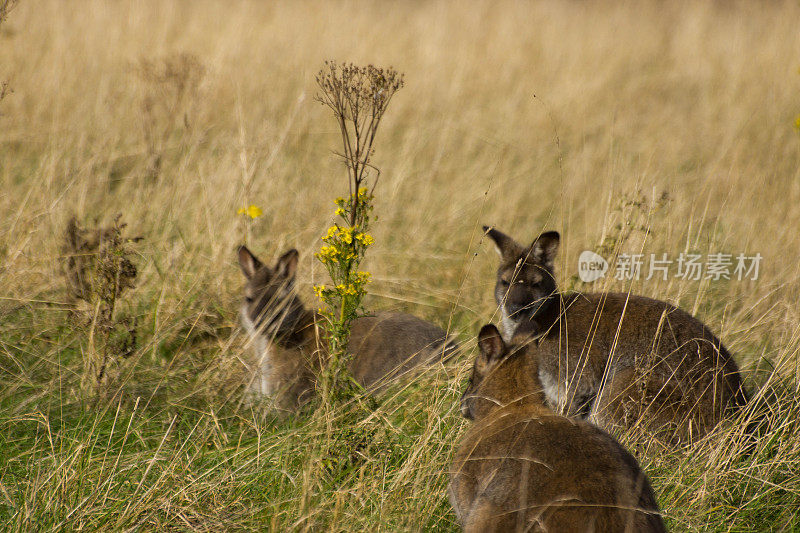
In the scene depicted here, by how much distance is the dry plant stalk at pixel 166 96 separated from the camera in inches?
319

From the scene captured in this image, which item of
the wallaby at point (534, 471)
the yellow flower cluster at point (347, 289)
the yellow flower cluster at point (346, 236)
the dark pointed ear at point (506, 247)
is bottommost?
the wallaby at point (534, 471)

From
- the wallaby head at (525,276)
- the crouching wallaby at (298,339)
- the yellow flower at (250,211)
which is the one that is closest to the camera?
the wallaby head at (525,276)

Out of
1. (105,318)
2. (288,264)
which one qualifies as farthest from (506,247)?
(105,318)

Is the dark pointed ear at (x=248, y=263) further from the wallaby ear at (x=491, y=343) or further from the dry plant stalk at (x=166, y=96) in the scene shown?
the wallaby ear at (x=491, y=343)

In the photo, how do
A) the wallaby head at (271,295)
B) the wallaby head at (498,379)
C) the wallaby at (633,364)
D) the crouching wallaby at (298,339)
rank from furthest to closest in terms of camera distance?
1. the wallaby head at (271,295)
2. the crouching wallaby at (298,339)
3. the wallaby at (633,364)
4. the wallaby head at (498,379)

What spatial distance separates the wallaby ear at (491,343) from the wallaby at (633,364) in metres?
0.26

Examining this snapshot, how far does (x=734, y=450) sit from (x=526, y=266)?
2.09 meters

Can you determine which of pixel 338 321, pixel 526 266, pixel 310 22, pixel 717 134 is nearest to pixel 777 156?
pixel 717 134

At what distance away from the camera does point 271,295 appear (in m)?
6.43

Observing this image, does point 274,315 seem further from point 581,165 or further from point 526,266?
point 581,165

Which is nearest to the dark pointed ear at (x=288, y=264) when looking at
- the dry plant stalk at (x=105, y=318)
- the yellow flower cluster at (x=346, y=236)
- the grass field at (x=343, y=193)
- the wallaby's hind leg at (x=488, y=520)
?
the grass field at (x=343, y=193)

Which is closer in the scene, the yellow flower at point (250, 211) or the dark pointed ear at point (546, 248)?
the dark pointed ear at point (546, 248)

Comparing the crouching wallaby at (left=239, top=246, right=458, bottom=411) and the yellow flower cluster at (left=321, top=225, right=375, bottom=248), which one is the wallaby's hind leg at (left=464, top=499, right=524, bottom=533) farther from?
the crouching wallaby at (left=239, top=246, right=458, bottom=411)

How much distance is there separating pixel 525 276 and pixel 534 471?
2.73 meters
